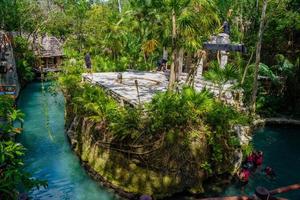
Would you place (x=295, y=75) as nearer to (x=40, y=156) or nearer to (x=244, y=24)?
(x=244, y=24)

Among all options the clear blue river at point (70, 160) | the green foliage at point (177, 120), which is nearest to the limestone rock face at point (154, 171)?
the green foliage at point (177, 120)

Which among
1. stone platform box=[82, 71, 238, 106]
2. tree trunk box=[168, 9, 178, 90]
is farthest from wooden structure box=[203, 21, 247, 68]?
tree trunk box=[168, 9, 178, 90]

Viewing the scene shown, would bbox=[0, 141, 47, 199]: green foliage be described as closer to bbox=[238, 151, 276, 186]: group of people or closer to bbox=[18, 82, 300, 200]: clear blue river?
bbox=[18, 82, 300, 200]: clear blue river

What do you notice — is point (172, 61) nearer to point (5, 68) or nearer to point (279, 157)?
point (279, 157)

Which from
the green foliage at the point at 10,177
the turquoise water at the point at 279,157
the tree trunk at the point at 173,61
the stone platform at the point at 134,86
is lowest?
the turquoise water at the point at 279,157

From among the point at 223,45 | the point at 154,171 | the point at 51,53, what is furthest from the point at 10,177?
the point at 51,53

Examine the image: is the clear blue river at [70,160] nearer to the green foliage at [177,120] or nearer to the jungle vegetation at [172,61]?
the jungle vegetation at [172,61]

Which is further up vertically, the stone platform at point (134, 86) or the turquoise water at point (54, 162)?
the stone platform at point (134, 86)
